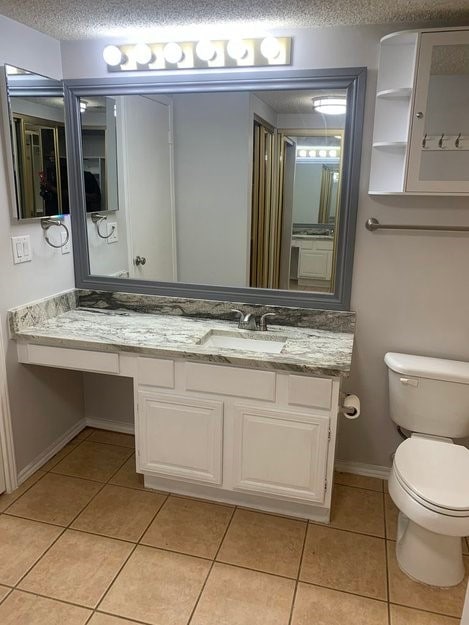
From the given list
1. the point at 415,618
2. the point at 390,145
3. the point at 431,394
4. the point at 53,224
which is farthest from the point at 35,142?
the point at 415,618

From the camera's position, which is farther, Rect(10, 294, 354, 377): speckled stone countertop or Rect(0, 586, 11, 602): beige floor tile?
Rect(10, 294, 354, 377): speckled stone countertop

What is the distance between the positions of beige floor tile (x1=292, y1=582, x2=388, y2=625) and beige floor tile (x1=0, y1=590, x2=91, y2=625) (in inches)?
29.4

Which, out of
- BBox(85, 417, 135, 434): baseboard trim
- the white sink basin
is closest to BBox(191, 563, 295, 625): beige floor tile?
the white sink basin

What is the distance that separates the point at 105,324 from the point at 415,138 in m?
1.59

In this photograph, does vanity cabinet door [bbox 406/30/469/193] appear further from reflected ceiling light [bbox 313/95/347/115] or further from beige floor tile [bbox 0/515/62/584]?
beige floor tile [bbox 0/515/62/584]

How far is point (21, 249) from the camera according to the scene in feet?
7.18

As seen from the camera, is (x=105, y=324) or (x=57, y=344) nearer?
(x=57, y=344)

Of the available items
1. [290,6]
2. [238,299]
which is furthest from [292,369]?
[290,6]

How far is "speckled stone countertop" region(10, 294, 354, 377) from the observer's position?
192 centimetres

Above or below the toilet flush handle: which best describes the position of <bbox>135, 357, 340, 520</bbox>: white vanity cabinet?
below

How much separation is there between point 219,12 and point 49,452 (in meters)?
2.23

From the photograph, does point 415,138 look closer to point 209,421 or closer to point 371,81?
point 371,81

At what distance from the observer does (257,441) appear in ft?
6.66

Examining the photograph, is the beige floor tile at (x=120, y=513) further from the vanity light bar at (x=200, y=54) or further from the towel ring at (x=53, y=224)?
the vanity light bar at (x=200, y=54)
